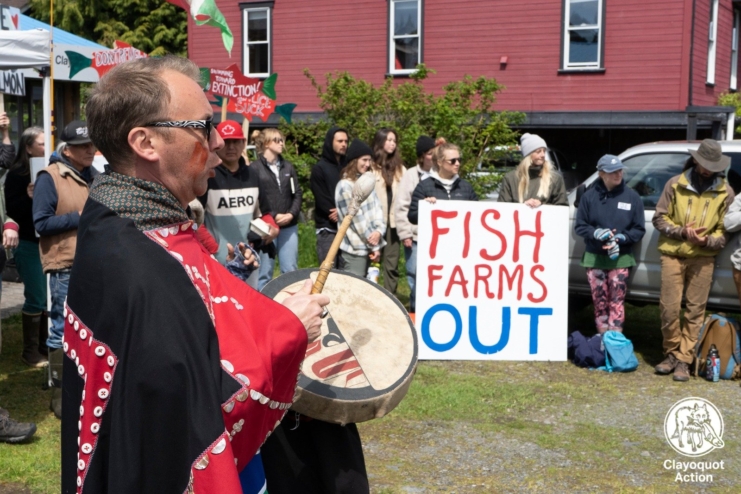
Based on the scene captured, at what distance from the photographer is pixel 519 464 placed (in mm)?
4926

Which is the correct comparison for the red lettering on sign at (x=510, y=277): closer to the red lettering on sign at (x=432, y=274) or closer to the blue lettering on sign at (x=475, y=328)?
the blue lettering on sign at (x=475, y=328)

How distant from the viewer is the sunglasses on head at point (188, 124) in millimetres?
1898

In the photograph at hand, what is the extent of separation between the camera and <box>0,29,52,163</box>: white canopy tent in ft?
19.6

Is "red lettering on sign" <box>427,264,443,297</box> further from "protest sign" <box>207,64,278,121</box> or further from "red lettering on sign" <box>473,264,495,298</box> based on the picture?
"protest sign" <box>207,64,278,121</box>

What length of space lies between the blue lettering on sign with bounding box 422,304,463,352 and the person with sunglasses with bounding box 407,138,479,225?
86 centimetres

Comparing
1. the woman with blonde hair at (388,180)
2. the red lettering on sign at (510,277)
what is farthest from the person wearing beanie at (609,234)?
the woman with blonde hair at (388,180)

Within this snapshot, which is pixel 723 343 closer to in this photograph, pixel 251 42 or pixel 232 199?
pixel 232 199

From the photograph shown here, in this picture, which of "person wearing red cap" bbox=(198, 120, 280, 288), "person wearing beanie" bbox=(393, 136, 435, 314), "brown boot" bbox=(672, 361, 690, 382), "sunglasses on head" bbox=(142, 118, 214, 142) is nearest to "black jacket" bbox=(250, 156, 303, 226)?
"person wearing beanie" bbox=(393, 136, 435, 314)

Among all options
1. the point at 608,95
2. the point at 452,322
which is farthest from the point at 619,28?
the point at 452,322

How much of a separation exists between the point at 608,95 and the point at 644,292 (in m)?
11.4

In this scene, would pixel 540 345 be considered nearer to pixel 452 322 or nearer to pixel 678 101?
pixel 452 322

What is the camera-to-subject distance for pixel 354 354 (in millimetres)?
2773

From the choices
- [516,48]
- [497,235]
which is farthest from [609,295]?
[516,48]

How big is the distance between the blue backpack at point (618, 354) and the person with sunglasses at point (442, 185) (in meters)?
1.85
